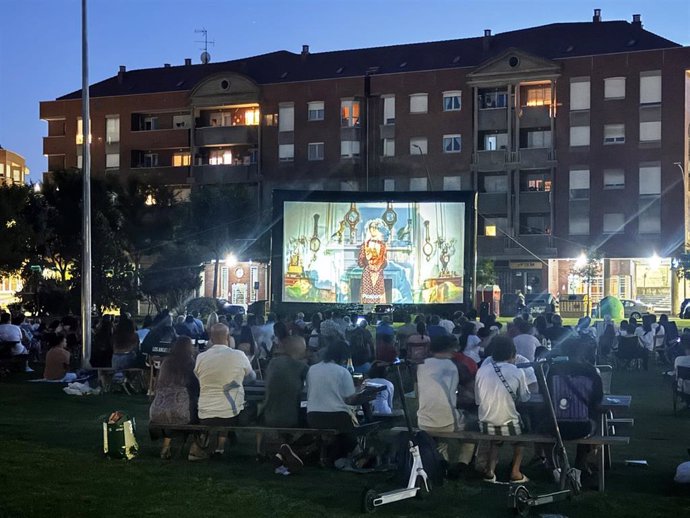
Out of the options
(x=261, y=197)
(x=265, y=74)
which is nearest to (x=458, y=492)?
(x=261, y=197)

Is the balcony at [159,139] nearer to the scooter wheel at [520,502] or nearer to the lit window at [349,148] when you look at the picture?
the lit window at [349,148]

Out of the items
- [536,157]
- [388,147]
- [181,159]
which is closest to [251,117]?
[181,159]

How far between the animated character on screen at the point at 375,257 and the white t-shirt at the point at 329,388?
20.7 metres

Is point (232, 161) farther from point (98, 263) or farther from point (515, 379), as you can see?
point (515, 379)

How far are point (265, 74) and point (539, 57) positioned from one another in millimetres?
20030

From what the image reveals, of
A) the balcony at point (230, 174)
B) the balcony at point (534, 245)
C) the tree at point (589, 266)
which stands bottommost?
the tree at point (589, 266)

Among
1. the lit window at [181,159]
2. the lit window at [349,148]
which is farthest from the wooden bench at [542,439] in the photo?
the lit window at [181,159]

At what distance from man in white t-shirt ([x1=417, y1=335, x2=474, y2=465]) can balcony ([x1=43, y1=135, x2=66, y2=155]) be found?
225 ft

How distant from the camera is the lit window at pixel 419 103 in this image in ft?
206

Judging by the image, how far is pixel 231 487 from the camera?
9398 millimetres

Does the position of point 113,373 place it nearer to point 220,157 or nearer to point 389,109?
point 389,109

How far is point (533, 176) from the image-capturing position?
60656 mm

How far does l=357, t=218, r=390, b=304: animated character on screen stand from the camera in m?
31.1

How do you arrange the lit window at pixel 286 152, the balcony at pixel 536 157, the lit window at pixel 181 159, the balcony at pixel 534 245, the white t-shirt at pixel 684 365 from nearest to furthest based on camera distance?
the white t-shirt at pixel 684 365 → the balcony at pixel 534 245 → the balcony at pixel 536 157 → the lit window at pixel 286 152 → the lit window at pixel 181 159
